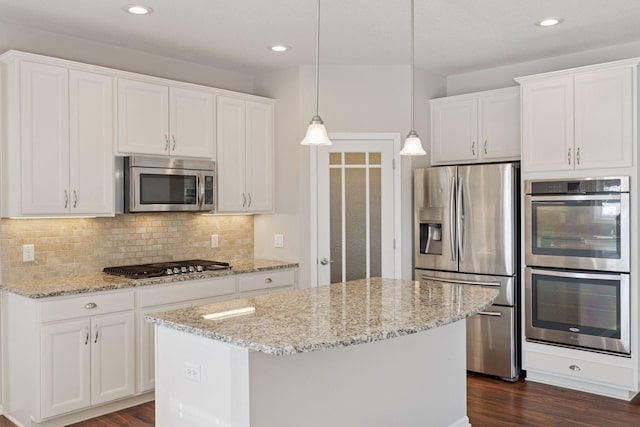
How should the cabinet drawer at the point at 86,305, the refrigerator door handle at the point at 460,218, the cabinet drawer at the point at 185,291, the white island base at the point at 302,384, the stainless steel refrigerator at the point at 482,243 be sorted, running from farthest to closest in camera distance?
1. the refrigerator door handle at the point at 460,218
2. the stainless steel refrigerator at the point at 482,243
3. the cabinet drawer at the point at 185,291
4. the cabinet drawer at the point at 86,305
5. the white island base at the point at 302,384

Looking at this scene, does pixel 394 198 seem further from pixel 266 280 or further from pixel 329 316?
pixel 329 316

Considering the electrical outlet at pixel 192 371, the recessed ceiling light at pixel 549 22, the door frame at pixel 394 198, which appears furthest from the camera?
the door frame at pixel 394 198

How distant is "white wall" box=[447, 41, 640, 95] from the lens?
4.55 metres

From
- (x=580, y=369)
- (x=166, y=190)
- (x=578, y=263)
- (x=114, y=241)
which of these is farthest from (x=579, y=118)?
(x=114, y=241)

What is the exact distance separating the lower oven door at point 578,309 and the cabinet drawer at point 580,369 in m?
0.12

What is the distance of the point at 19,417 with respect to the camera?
3711mm

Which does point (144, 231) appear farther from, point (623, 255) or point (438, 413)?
point (623, 255)

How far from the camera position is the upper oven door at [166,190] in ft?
13.7

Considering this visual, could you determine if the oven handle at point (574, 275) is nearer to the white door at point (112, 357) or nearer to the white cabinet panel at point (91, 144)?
the white door at point (112, 357)

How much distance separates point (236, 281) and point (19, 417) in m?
1.76

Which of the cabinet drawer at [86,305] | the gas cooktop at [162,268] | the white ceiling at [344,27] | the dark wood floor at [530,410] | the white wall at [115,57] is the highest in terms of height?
the white ceiling at [344,27]

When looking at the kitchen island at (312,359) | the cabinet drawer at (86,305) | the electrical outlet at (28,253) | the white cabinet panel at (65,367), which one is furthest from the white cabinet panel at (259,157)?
the kitchen island at (312,359)

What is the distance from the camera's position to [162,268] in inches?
170

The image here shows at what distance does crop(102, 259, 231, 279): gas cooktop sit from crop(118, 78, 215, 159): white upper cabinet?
0.89m
